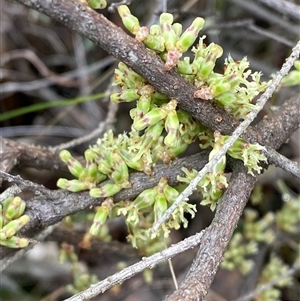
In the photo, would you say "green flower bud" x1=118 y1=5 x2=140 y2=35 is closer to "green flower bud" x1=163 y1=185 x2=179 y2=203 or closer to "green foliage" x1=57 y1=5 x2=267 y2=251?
"green foliage" x1=57 y1=5 x2=267 y2=251

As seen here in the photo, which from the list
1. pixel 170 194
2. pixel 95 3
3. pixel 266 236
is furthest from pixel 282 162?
pixel 266 236

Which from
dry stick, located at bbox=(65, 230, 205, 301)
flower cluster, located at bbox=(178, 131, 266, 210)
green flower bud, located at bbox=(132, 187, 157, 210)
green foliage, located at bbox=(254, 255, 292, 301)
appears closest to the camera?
dry stick, located at bbox=(65, 230, 205, 301)

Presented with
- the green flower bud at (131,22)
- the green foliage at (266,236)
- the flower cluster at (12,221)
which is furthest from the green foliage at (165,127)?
the green foliage at (266,236)

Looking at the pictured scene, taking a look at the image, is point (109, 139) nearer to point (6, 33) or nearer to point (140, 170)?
point (140, 170)

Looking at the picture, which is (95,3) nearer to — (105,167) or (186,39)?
(186,39)

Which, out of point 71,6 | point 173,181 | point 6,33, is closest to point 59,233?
point 173,181

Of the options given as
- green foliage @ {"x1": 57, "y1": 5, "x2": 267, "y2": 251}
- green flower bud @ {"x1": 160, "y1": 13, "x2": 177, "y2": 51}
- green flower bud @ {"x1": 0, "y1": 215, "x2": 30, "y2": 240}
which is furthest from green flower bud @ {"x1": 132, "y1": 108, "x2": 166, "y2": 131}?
green flower bud @ {"x1": 0, "y1": 215, "x2": 30, "y2": 240}

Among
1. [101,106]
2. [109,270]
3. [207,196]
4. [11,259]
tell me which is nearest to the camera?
[207,196]
